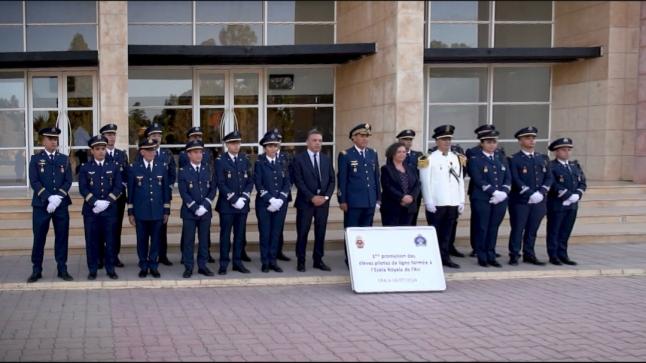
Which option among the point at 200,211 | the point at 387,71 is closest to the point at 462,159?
the point at 200,211

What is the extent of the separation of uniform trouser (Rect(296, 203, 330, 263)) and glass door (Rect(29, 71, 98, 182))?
9.25 metres

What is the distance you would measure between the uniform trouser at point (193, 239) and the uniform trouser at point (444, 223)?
3.26 m

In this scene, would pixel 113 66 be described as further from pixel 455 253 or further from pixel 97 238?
pixel 455 253

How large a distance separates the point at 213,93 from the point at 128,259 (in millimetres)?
8110

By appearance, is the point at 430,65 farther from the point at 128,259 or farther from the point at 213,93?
the point at 128,259

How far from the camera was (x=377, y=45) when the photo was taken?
16.1 metres

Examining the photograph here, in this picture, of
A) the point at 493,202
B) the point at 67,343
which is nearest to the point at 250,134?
the point at 493,202

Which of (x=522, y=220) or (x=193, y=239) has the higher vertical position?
(x=522, y=220)

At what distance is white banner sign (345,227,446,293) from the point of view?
8.77 m


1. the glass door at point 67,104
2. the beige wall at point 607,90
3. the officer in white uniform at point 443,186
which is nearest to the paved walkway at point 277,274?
the officer in white uniform at point 443,186

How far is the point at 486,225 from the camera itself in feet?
33.9

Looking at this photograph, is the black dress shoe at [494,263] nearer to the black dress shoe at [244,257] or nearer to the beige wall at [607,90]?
the black dress shoe at [244,257]

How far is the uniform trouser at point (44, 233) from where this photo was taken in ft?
29.7

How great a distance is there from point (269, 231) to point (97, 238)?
7.60 feet
